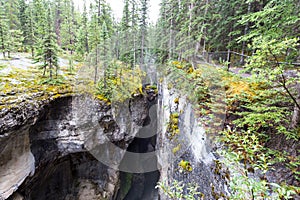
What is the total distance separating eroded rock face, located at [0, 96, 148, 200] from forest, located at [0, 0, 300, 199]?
1.04m

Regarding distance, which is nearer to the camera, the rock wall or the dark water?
the rock wall

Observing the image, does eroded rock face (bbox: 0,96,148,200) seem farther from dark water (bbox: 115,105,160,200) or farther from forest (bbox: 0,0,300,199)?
dark water (bbox: 115,105,160,200)

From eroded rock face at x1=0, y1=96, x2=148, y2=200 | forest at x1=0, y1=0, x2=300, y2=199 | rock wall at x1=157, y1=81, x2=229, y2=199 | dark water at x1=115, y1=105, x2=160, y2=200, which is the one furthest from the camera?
dark water at x1=115, y1=105, x2=160, y2=200

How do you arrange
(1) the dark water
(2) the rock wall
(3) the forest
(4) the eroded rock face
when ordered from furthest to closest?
(1) the dark water, (4) the eroded rock face, (2) the rock wall, (3) the forest

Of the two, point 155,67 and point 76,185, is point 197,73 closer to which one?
point 155,67

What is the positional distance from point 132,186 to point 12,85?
43.4 feet

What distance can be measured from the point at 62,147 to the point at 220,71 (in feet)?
32.3

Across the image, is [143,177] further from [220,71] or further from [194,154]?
[220,71]

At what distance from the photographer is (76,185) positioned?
11.1m

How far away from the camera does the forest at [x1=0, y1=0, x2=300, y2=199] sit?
2700 millimetres

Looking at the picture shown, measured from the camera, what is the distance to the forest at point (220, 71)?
270 centimetres

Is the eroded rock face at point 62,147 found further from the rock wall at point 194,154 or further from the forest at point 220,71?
the rock wall at point 194,154

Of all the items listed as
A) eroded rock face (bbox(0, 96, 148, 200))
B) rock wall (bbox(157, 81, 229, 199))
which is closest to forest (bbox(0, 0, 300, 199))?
rock wall (bbox(157, 81, 229, 199))

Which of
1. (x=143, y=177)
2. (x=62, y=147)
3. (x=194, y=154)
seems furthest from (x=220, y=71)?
(x=143, y=177)
